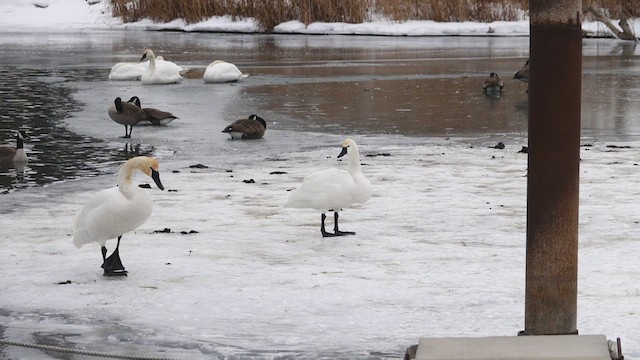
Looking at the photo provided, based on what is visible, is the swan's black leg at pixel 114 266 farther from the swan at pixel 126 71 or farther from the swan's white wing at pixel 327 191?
the swan at pixel 126 71

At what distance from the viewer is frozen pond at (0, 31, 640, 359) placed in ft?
17.5

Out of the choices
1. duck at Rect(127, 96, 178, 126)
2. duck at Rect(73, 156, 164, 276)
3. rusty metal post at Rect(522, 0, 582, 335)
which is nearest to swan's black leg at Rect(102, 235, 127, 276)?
duck at Rect(73, 156, 164, 276)

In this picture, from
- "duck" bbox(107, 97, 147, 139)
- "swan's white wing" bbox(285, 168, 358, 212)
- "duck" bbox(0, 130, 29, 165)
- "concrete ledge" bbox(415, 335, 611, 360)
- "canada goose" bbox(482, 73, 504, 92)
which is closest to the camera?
"concrete ledge" bbox(415, 335, 611, 360)

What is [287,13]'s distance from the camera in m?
46.2

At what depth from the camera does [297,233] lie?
7.66 meters

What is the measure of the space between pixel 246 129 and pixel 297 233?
5.65 meters

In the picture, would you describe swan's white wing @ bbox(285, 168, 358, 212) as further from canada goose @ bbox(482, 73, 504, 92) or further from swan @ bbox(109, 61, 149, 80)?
swan @ bbox(109, 61, 149, 80)

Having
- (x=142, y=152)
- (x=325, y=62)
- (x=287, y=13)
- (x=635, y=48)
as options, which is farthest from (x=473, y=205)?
(x=287, y=13)

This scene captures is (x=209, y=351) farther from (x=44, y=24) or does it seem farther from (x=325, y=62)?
(x=44, y=24)

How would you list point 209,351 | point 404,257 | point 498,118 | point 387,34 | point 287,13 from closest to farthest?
point 209,351
point 404,257
point 498,118
point 387,34
point 287,13

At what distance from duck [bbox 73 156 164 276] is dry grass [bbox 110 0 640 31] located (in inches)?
1354

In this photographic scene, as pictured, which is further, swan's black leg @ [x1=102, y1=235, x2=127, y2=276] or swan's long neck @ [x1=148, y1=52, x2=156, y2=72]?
swan's long neck @ [x1=148, y1=52, x2=156, y2=72]

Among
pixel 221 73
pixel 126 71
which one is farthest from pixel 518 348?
pixel 126 71

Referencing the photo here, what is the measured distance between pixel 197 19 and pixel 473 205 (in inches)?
1601
